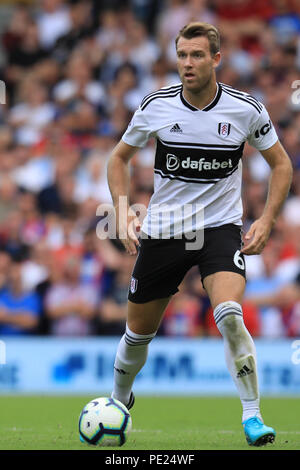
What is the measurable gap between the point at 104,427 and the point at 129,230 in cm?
137

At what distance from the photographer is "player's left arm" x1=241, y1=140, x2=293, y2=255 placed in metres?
6.85

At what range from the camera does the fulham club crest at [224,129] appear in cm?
707

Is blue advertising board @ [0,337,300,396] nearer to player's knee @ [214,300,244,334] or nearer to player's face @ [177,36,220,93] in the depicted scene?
player's knee @ [214,300,244,334]

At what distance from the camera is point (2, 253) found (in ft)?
44.4

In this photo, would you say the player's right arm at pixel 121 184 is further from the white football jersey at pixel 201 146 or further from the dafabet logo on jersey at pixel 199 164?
the dafabet logo on jersey at pixel 199 164

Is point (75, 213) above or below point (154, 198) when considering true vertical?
below

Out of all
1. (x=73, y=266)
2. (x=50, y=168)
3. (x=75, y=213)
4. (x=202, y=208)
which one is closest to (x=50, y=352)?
(x=73, y=266)

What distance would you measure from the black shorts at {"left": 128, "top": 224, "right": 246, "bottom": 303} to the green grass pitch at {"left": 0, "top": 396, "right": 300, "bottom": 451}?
43.5 inches

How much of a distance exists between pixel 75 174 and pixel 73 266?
7.23 ft

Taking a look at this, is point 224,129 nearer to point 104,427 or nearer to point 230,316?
point 230,316

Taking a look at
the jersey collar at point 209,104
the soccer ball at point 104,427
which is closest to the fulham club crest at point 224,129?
the jersey collar at point 209,104

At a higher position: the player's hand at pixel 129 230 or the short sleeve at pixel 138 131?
the short sleeve at pixel 138 131

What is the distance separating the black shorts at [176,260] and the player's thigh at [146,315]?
0.16 feet
